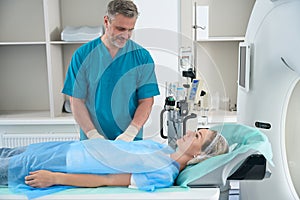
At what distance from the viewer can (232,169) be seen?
3.92 feet

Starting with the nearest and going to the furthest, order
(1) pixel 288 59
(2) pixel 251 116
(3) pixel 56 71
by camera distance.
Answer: (1) pixel 288 59, (2) pixel 251 116, (3) pixel 56 71

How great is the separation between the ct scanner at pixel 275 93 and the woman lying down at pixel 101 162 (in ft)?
0.99

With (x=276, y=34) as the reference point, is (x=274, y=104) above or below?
below

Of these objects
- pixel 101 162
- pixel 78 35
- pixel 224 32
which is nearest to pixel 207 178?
pixel 101 162

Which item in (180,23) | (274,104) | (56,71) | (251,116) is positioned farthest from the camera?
(56,71)

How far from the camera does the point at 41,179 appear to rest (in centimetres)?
118

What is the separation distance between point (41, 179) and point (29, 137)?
138cm

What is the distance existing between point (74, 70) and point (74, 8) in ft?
4.21

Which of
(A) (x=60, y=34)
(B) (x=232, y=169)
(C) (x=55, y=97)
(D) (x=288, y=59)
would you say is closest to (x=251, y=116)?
(D) (x=288, y=59)

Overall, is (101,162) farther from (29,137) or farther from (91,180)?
(29,137)

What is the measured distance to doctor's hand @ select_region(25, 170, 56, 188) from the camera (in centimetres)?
117

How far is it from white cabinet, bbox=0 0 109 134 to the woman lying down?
3.95 ft

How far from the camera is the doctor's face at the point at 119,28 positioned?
53.3 inches

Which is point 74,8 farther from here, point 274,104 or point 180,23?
point 274,104
